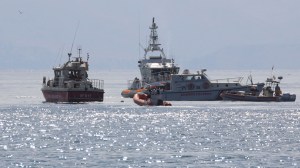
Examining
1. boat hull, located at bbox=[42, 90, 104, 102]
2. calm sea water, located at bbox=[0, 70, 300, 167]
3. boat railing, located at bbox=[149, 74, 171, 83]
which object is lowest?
calm sea water, located at bbox=[0, 70, 300, 167]

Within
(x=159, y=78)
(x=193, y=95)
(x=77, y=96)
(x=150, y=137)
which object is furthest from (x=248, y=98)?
(x=150, y=137)

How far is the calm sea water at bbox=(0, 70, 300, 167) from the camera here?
57.6 m

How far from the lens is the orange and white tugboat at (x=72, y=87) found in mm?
125062

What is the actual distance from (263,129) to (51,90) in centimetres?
5243

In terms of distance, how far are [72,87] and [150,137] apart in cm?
5336

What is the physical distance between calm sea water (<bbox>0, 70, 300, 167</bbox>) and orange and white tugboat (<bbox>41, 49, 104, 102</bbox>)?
10.1 metres

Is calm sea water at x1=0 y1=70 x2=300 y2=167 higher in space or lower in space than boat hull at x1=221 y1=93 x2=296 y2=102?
lower

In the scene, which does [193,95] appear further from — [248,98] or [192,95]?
[248,98]

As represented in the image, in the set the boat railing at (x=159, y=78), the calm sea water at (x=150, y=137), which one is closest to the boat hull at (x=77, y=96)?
the calm sea water at (x=150, y=137)

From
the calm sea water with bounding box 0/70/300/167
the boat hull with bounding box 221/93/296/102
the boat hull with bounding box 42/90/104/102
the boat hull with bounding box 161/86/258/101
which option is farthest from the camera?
the boat hull with bounding box 161/86/258/101

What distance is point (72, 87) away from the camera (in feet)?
412

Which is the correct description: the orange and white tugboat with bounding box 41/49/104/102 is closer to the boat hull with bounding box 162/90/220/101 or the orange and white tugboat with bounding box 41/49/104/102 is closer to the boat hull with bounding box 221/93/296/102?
the boat hull with bounding box 162/90/220/101

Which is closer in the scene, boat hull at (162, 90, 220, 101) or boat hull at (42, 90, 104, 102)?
boat hull at (42, 90, 104, 102)

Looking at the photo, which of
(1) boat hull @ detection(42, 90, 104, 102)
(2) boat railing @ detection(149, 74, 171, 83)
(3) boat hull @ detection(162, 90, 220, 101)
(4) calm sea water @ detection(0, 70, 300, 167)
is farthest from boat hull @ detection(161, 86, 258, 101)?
(4) calm sea water @ detection(0, 70, 300, 167)
